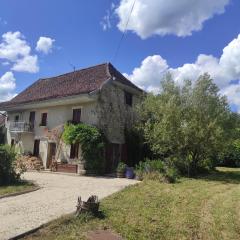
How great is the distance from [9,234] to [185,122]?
1476 cm

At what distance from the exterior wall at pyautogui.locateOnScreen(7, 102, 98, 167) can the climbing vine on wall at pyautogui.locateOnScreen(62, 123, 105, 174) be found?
57.1 inches

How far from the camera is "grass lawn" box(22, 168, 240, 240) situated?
791 centimetres

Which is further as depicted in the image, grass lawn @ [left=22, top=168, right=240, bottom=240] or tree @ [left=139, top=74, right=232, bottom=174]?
tree @ [left=139, top=74, right=232, bottom=174]

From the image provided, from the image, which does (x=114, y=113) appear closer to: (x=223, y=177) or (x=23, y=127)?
(x=23, y=127)

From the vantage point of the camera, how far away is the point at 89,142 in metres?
21.2

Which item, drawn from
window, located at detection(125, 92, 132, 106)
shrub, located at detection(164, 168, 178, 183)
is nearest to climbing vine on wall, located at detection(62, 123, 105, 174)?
window, located at detection(125, 92, 132, 106)

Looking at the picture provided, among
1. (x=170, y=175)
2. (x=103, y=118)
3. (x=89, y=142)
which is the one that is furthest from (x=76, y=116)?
(x=170, y=175)

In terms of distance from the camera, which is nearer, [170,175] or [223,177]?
[170,175]

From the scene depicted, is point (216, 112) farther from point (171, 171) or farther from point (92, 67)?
point (92, 67)

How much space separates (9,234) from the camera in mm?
7184

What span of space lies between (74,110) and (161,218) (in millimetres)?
16184

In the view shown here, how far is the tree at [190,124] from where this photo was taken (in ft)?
64.6

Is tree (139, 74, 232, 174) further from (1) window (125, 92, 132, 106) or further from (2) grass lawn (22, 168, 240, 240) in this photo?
(2) grass lawn (22, 168, 240, 240)

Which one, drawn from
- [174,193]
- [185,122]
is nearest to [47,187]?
[174,193]
